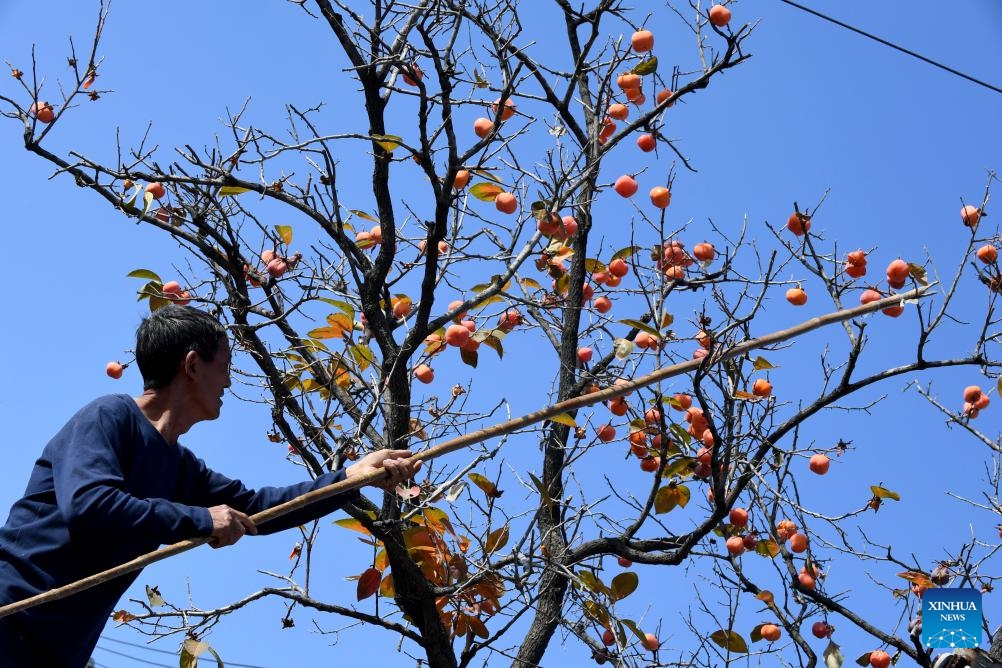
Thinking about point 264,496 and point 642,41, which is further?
point 642,41

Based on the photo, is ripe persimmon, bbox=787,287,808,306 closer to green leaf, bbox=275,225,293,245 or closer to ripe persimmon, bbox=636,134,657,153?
ripe persimmon, bbox=636,134,657,153

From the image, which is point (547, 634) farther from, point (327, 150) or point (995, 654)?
point (327, 150)

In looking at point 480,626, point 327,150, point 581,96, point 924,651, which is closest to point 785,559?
point 924,651

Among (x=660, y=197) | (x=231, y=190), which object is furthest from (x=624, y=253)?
(x=231, y=190)

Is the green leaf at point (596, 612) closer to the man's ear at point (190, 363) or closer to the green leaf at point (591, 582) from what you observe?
the green leaf at point (591, 582)

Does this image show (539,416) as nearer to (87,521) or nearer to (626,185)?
(87,521)

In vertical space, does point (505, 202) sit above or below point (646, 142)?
below

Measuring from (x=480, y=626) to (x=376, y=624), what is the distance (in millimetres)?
290

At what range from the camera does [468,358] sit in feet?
10.5

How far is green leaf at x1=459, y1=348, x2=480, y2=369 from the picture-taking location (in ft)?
10.5

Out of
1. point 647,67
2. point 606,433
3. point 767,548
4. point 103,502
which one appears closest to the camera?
point 103,502

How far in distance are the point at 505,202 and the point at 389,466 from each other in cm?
125

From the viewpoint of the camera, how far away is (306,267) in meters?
3.12

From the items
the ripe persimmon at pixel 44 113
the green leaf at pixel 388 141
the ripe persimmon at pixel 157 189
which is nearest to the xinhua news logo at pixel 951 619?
the green leaf at pixel 388 141
